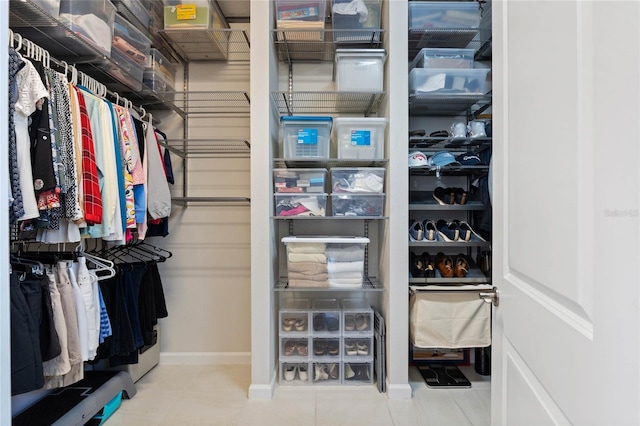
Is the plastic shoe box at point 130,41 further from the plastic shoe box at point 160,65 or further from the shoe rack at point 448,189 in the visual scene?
the shoe rack at point 448,189

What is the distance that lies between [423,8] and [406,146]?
2.77 ft

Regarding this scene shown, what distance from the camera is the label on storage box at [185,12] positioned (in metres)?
2.12

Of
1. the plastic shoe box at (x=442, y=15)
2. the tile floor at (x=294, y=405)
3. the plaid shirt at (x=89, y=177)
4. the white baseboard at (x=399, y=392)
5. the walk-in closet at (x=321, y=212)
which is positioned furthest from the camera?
the plastic shoe box at (x=442, y=15)

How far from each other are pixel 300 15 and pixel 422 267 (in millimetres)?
1683

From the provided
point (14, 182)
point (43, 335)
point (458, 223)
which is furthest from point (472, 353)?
point (14, 182)

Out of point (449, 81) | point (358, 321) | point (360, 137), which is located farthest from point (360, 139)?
point (358, 321)

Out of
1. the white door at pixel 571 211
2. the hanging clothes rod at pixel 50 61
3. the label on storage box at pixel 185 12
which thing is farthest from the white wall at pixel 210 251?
the white door at pixel 571 211

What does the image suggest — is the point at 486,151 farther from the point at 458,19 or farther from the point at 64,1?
the point at 64,1

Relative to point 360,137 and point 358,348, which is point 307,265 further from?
point 360,137

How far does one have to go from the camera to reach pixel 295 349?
2.12 metres

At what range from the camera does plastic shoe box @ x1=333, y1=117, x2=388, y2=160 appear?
2.04 m

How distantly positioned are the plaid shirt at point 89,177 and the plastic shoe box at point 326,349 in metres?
1.34

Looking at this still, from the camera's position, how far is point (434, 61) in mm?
2100

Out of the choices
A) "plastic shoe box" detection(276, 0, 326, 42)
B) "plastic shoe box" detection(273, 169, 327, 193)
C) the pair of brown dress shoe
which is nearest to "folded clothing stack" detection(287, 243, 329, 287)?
"plastic shoe box" detection(273, 169, 327, 193)
